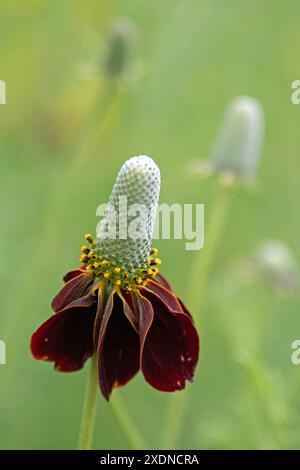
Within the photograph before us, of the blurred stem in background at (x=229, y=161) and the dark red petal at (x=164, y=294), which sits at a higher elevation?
the blurred stem in background at (x=229, y=161)

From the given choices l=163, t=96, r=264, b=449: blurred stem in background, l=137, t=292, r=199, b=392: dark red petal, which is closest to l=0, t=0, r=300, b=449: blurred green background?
l=163, t=96, r=264, b=449: blurred stem in background

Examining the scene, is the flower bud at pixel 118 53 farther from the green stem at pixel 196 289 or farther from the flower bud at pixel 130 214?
the flower bud at pixel 130 214

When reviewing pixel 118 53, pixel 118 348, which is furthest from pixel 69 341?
pixel 118 53

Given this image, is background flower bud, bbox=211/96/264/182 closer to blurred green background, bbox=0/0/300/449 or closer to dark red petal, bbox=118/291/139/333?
blurred green background, bbox=0/0/300/449

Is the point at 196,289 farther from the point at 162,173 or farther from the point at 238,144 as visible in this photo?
the point at 162,173

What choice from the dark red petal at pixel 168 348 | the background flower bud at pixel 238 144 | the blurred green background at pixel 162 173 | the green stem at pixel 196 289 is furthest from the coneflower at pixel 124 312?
the background flower bud at pixel 238 144

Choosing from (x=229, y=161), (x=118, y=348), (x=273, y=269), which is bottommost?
(x=118, y=348)
